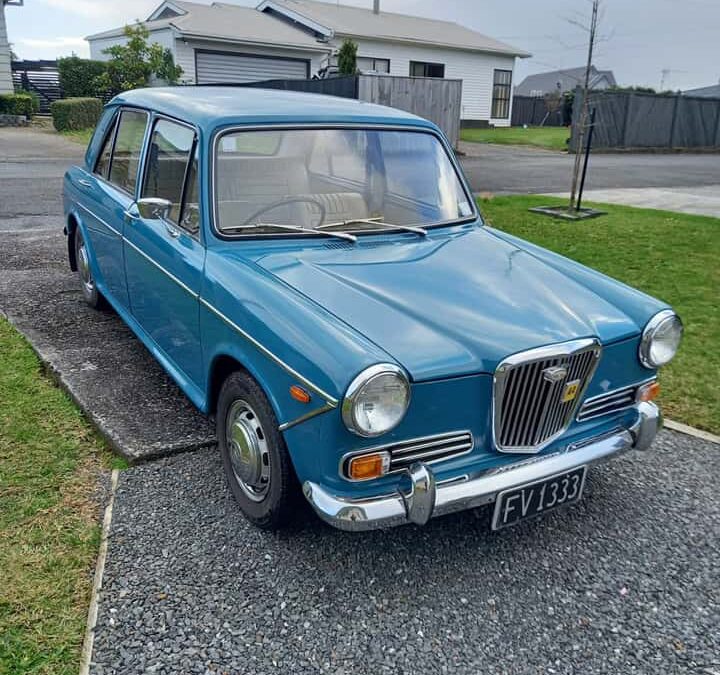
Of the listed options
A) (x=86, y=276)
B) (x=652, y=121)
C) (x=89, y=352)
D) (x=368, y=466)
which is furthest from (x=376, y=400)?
(x=652, y=121)

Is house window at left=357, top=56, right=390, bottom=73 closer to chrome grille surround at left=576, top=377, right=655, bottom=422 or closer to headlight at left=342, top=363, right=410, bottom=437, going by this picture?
chrome grille surround at left=576, top=377, right=655, bottom=422

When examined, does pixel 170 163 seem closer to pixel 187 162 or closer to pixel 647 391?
pixel 187 162

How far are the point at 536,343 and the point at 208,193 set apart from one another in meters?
1.66

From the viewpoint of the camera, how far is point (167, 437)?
11.3 ft

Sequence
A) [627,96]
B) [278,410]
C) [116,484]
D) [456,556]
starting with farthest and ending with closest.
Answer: [627,96]
[116,484]
[456,556]
[278,410]

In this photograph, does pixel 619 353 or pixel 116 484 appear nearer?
pixel 619 353

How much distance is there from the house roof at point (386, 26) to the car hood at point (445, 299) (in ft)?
81.4

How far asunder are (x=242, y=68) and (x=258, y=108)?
2255cm

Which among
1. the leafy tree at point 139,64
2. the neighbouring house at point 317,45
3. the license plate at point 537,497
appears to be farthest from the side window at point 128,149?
the neighbouring house at point 317,45

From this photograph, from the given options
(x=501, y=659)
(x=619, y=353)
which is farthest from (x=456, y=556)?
(x=619, y=353)

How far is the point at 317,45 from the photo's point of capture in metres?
24.9

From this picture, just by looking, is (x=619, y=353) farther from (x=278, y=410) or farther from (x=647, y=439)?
(x=278, y=410)

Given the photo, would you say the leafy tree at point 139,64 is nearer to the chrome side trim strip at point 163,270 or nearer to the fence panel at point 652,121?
the fence panel at point 652,121

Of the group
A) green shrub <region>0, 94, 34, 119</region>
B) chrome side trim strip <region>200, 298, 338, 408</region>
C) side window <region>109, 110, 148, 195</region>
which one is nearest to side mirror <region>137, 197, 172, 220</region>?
chrome side trim strip <region>200, 298, 338, 408</region>
